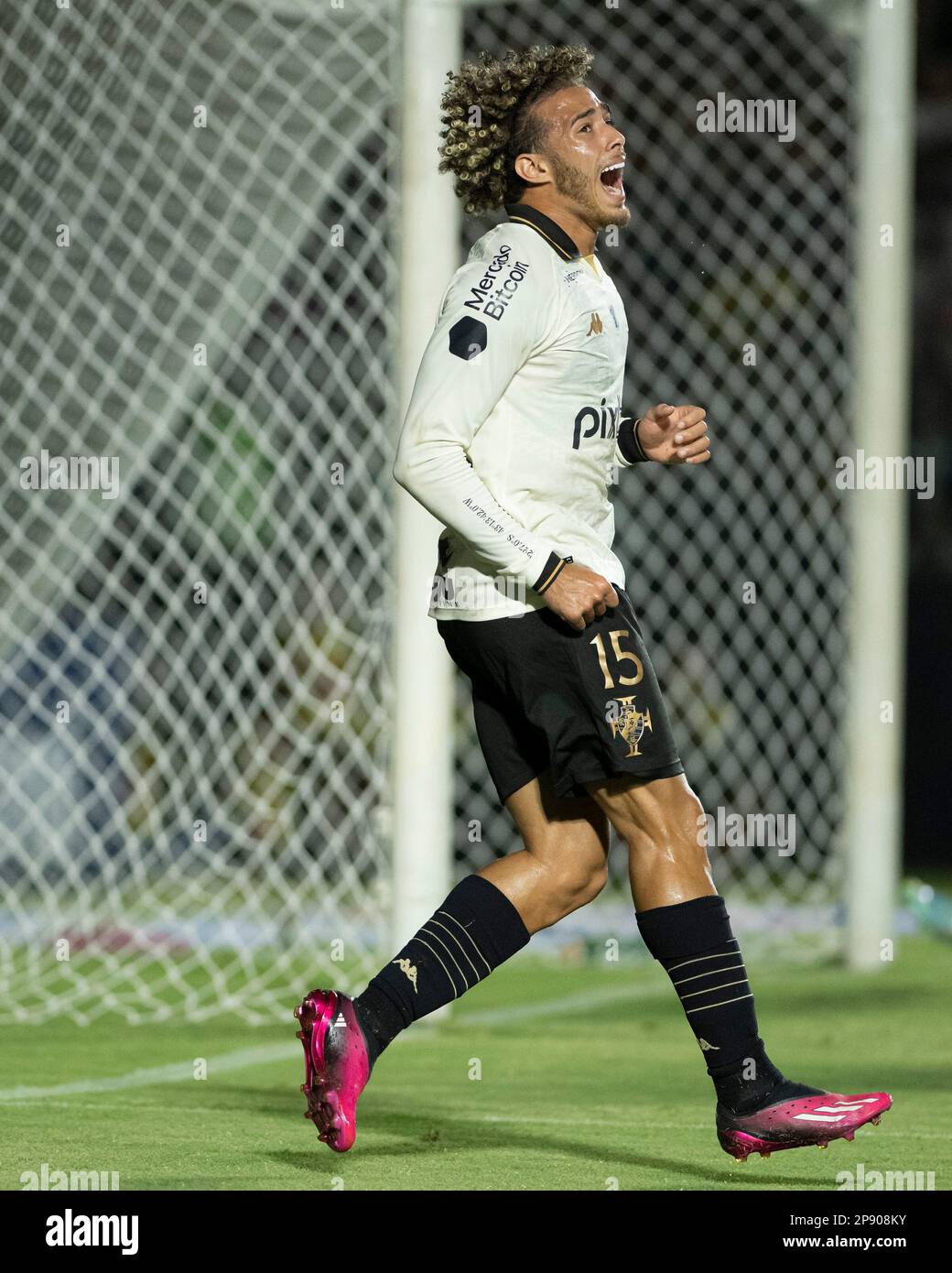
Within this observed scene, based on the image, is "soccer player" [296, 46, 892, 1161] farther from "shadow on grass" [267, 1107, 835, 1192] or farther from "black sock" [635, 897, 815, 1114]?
"shadow on grass" [267, 1107, 835, 1192]

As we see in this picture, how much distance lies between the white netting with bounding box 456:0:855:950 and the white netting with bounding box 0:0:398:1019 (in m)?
2.12

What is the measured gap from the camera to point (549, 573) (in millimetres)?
3080

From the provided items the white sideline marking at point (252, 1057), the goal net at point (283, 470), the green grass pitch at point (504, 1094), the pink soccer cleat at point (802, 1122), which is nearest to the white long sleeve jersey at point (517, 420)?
the pink soccer cleat at point (802, 1122)

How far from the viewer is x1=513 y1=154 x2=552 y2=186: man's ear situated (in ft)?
11.0

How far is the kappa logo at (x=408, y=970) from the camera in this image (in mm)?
3312

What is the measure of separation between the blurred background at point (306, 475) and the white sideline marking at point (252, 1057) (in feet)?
1.58

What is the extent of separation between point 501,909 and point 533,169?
1242 millimetres

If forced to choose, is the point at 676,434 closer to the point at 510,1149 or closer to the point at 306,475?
the point at 510,1149

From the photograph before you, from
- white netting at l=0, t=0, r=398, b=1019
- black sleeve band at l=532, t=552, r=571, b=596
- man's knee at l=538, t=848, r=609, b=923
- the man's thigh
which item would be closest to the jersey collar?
black sleeve band at l=532, t=552, r=571, b=596

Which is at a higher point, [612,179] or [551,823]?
[612,179]

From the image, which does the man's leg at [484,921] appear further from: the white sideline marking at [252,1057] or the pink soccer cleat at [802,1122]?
the white sideline marking at [252,1057]

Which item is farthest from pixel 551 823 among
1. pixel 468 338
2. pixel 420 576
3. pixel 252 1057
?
pixel 420 576

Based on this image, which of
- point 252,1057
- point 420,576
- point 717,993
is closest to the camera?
point 717,993

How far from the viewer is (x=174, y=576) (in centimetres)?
674
